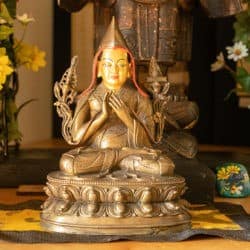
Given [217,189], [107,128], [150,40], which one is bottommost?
[217,189]

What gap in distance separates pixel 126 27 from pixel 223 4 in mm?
250

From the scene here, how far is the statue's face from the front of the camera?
1147 millimetres

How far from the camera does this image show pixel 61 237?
104 cm

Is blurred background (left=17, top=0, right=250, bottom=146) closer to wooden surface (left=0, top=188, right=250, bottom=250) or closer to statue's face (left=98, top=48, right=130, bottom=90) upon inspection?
statue's face (left=98, top=48, right=130, bottom=90)

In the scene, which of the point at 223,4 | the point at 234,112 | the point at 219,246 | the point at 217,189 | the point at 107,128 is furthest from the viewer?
the point at 234,112

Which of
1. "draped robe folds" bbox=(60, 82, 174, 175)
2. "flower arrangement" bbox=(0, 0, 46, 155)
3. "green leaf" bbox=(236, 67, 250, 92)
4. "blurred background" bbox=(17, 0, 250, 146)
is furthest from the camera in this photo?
"blurred background" bbox=(17, 0, 250, 146)

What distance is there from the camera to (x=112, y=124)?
1.19m

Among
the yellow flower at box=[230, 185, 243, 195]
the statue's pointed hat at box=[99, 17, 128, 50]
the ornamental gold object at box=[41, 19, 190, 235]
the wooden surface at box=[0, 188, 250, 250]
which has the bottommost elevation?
the yellow flower at box=[230, 185, 243, 195]

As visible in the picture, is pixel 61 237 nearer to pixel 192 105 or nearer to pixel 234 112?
pixel 192 105

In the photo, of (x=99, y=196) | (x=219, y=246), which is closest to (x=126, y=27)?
(x=99, y=196)

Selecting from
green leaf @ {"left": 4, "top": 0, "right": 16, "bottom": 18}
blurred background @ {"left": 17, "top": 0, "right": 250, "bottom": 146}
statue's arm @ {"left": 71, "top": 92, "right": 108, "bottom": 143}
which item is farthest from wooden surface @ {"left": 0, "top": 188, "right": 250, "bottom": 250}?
blurred background @ {"left": 17, "top": 0, "right": 250, "bottom": 146}

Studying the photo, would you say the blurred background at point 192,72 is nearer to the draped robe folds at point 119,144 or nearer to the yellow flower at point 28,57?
the yellow flower at point 28,57

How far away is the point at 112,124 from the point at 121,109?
5 cm

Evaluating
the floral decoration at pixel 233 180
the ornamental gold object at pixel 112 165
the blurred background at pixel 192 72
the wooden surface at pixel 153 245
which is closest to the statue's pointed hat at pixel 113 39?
the ornamental gold object at pixel 112 165
